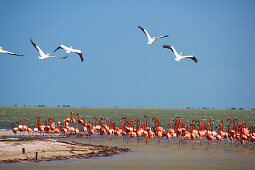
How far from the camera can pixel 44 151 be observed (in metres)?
23.1

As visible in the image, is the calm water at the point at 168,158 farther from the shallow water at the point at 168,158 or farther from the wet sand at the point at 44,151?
the wet sand at the point at 44,151

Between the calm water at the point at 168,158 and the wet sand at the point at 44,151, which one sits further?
the wet sand at the point at 44,151

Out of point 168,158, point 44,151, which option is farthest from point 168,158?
point 44,151

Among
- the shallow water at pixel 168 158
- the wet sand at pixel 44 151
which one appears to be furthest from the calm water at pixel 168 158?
the wet sand at pixel 44 151

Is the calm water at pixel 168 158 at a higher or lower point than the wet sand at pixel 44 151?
lower

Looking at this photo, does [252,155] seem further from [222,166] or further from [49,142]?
[49,142]

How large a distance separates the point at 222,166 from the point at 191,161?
1.93m

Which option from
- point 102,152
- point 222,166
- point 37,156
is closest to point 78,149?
point 102,152

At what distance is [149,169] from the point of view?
20.5 metres

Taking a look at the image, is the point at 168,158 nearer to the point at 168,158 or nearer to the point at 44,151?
the point at 168,158

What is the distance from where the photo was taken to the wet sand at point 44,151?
2150cm

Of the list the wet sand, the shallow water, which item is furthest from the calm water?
the wet sand

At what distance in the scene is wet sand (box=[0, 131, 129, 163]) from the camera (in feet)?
70.5

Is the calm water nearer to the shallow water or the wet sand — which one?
the shallow water
